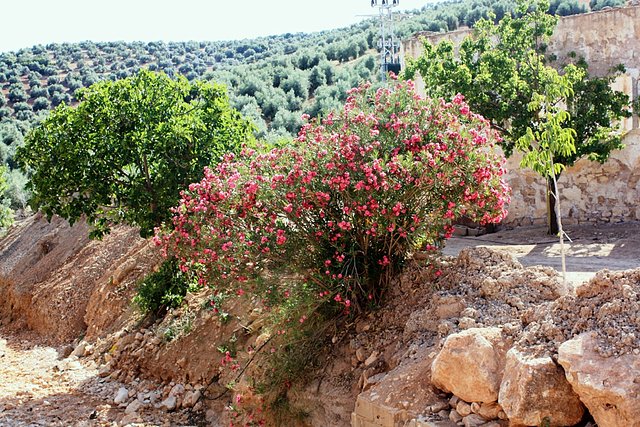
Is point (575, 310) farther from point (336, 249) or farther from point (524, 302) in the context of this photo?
point (336, 249)

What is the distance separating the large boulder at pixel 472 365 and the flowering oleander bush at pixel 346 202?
2.00 m

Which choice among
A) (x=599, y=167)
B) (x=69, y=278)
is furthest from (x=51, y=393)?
(x=599, y=167)

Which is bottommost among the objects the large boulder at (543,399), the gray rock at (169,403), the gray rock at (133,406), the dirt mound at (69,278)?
the dirt mound at (69,278)

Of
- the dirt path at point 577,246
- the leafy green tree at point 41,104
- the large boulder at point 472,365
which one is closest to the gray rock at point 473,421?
the large boulder at point 472,365

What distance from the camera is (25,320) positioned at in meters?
18.4

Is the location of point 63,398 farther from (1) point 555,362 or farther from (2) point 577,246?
(2) point 577,246

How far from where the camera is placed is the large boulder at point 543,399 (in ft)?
19.1

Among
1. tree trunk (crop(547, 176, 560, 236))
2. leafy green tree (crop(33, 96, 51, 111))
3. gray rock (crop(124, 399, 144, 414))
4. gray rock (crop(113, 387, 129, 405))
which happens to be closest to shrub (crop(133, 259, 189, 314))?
gray rock (crop(113, 387, 129, 405))

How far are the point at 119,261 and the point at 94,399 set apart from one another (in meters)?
5.80

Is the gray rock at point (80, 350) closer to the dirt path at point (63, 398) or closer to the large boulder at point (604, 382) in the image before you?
the dirt path at point (63, 398)

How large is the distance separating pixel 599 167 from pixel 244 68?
139 ft

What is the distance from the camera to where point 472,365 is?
640cm

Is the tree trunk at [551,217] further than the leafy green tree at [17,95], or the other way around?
the leafy green tree at [17,95]

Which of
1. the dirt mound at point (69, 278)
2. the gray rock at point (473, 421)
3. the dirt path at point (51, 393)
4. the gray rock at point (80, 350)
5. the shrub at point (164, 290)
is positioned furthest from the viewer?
the dirt mound at point (69, 278)
